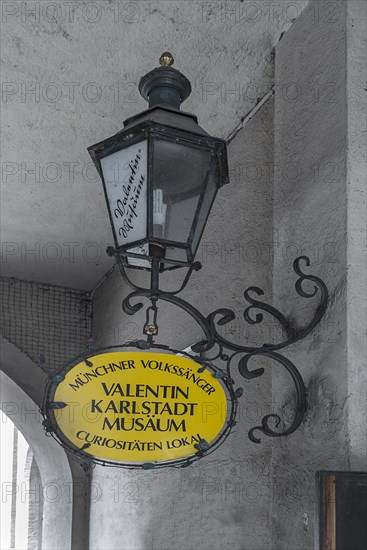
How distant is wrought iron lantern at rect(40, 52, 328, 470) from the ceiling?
0.77 metres

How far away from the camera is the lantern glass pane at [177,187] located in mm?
2025

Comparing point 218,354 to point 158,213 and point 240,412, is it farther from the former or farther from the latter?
point 240,412

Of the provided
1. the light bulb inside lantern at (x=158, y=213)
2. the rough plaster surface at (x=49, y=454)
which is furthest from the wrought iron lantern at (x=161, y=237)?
the rough plaster surface at (x=49, y=454)

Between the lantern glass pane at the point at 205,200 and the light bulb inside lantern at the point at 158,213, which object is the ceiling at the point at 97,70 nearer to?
the lantern glass pane at the point at 205,200

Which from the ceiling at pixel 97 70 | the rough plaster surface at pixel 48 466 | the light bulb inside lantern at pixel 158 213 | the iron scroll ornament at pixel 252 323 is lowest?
the rough plaster surface at pixel 48 466

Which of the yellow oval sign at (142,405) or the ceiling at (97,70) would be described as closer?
the yellow oval sign at (142,405)

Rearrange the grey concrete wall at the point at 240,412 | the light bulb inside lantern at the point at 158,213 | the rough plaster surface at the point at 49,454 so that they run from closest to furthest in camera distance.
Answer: the light bulb inside lantern at the point at 158,213 < the grey concrete wall at the point at 240,412 < the rough plaster surface at the point at 49,454

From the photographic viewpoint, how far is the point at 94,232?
4.79 metres

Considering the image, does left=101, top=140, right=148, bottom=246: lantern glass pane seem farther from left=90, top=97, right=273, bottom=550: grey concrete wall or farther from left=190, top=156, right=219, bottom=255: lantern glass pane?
left=90, top=97, right=273, bottom=550: grey concrete wall

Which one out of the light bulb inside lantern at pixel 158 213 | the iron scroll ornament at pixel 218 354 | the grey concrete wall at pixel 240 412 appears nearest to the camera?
the light bulb inside lantern at pixel 158 213

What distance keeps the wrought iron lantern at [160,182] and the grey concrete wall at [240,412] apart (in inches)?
38.4

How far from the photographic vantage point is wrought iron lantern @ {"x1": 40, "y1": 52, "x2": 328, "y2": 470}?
6.69 ft

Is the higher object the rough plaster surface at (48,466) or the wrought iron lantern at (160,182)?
the wrought iron lantern at (160,182)

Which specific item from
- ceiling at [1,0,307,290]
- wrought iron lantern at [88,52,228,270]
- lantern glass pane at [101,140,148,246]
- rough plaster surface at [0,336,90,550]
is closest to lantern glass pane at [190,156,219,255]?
wrought iron lantern at [88,52,228,270]
